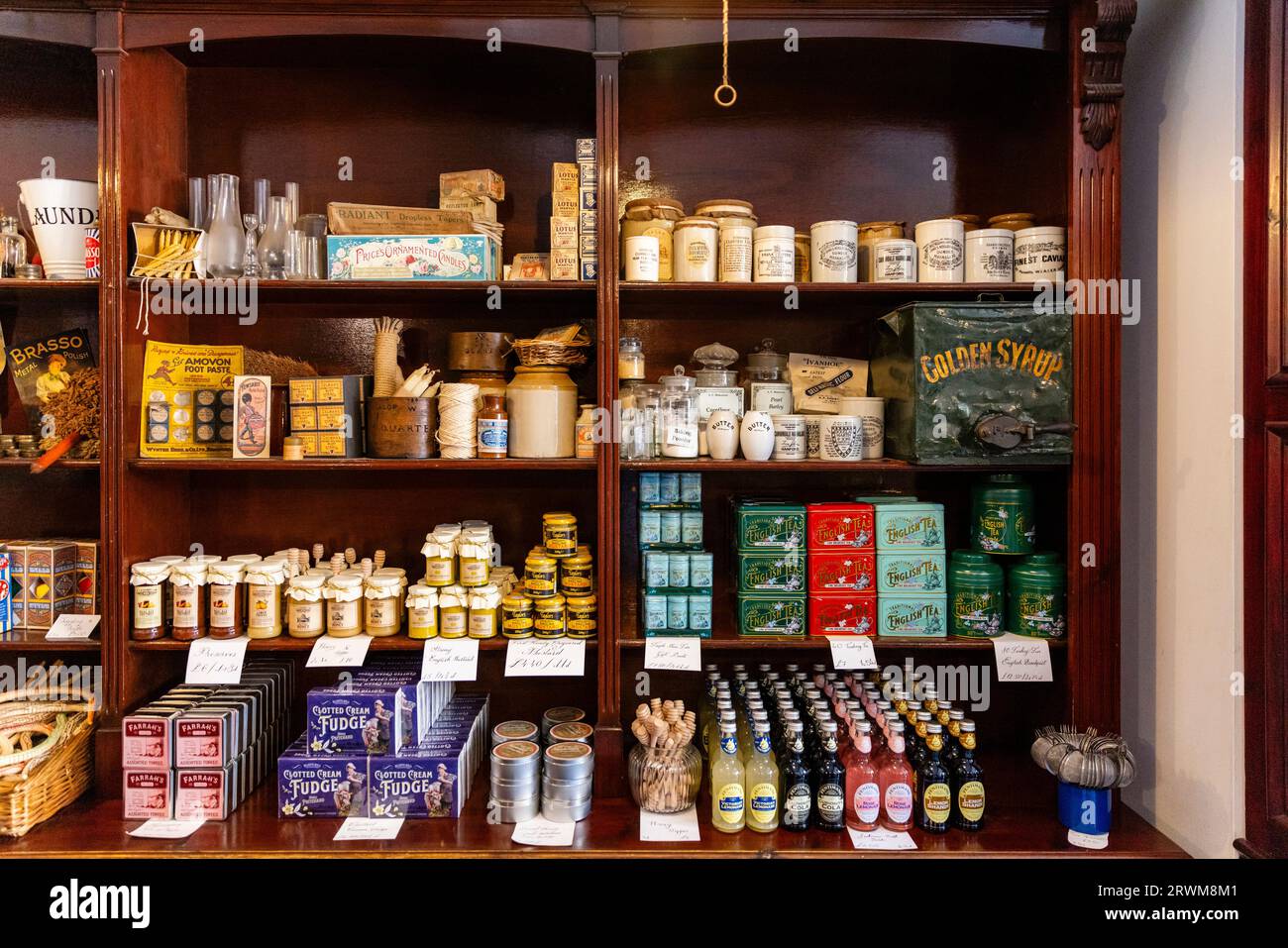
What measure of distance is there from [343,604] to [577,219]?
114 cm

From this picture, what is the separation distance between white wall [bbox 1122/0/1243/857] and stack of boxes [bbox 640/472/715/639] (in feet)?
3.65

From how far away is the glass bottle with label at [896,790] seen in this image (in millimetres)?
1814

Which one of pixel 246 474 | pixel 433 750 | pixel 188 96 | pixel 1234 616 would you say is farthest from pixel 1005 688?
pixel 188 96

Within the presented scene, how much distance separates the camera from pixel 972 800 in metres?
1.82

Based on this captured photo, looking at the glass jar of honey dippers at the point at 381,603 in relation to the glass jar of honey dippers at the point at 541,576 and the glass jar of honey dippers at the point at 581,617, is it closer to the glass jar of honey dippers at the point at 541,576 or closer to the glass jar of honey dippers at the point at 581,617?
the glass jar of honey dippers at the point at 541,576

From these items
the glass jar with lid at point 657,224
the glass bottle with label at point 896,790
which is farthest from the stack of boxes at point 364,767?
the glass jar with lid at point 657,224

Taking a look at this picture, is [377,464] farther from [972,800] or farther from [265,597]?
[972,800]

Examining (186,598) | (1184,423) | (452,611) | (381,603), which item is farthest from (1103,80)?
(186,598)

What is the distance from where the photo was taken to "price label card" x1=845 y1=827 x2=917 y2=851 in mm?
1750

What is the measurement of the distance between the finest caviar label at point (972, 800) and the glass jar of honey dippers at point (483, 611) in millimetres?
1201

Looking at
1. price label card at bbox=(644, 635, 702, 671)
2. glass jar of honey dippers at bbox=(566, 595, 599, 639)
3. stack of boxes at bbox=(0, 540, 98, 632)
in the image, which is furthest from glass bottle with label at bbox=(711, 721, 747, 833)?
stack of boxes at bbox=(0, 540, 98, 632)

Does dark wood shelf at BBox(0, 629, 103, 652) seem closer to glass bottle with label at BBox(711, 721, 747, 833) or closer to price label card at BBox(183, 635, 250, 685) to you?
price label card at BBox(183, 635, 250, 685)

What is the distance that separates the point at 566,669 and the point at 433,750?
0.39m

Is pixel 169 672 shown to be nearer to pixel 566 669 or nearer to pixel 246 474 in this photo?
pixel 246 474
